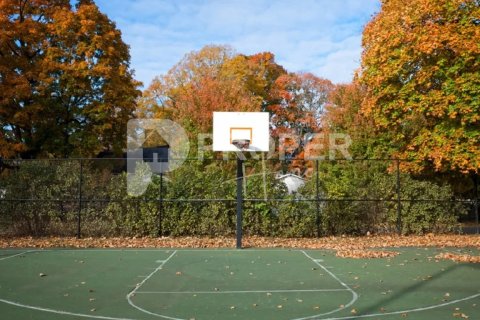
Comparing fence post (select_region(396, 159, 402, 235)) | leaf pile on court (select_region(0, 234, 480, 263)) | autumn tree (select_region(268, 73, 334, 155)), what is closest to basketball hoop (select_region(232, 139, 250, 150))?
leaf pile on court (select_region(0, 234, 480, 263))

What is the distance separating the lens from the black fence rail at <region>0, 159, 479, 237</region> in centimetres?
1512

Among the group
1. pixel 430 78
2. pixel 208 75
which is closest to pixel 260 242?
pixel 430 78

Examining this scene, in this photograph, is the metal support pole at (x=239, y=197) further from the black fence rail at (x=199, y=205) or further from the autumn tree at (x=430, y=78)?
the autumn tree at (x=430, y=78)

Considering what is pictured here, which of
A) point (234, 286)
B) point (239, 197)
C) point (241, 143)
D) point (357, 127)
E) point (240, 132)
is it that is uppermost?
point (357, 127)

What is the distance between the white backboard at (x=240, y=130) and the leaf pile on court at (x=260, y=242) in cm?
288

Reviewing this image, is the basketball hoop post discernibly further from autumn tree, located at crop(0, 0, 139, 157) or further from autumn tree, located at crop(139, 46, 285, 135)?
autumn tree, located at crop(139, 46, 285, 135)

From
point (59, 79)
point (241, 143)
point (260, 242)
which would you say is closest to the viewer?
point (241, 143)

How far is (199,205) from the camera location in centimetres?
1522

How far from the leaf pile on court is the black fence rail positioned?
44cm

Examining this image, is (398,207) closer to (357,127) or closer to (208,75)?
(357,127)

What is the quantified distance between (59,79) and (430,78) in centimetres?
1677

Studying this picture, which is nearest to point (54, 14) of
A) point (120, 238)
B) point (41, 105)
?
point (41, 105)

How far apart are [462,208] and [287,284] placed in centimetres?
1004

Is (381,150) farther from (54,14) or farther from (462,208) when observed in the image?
(54,14)
